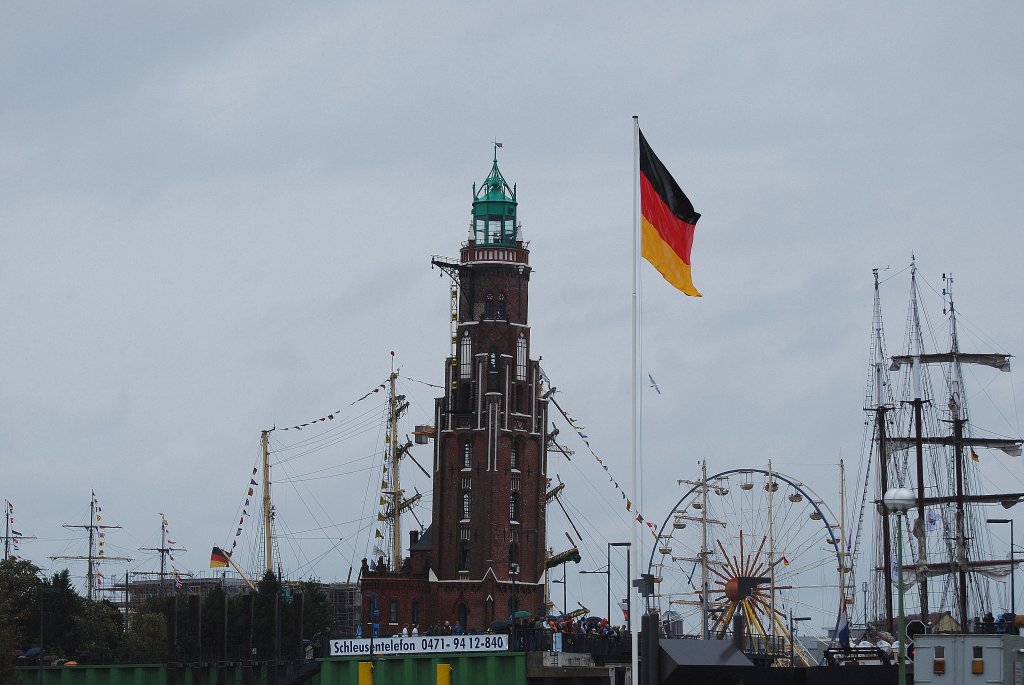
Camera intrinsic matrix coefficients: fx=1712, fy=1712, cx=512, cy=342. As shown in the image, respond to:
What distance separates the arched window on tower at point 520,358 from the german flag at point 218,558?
29.5 m

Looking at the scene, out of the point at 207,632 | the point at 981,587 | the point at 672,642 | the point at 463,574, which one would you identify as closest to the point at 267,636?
the point at 207,632

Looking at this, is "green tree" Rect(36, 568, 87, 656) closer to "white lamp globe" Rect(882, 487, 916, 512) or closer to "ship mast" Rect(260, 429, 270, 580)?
"ship mast" Rect(260, 429, 270, 580)

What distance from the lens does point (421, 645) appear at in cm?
7088

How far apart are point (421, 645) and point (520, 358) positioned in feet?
199

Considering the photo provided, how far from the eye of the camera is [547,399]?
438 ft

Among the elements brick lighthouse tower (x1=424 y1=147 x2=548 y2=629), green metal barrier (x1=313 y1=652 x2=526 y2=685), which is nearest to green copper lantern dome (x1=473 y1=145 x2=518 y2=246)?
brick lighthouse tower (x1=424 y1=147 x2=548 y2=629)

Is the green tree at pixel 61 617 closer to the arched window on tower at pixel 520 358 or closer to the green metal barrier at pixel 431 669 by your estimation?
the arched window on tower at pixel 520 358

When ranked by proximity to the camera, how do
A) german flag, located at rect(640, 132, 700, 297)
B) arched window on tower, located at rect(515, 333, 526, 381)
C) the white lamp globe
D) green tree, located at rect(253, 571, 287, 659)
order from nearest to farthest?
the white lamp globe
german flag, located at rect(640, 132, 700, 297)
green tree, located at rect(253, 571, 287, 659)
arched window on tower, located at rect(515, 333, 526, 381)

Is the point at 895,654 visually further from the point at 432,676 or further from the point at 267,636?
the point at 267,636

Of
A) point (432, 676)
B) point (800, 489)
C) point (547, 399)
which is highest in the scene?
point (547, 399)

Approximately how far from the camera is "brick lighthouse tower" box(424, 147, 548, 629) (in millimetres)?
127812

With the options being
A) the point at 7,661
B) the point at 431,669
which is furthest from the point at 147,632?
the point at 431,669

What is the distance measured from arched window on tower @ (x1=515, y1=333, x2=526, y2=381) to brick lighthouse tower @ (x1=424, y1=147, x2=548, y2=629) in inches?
3.0

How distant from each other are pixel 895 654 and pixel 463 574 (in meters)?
60.0
